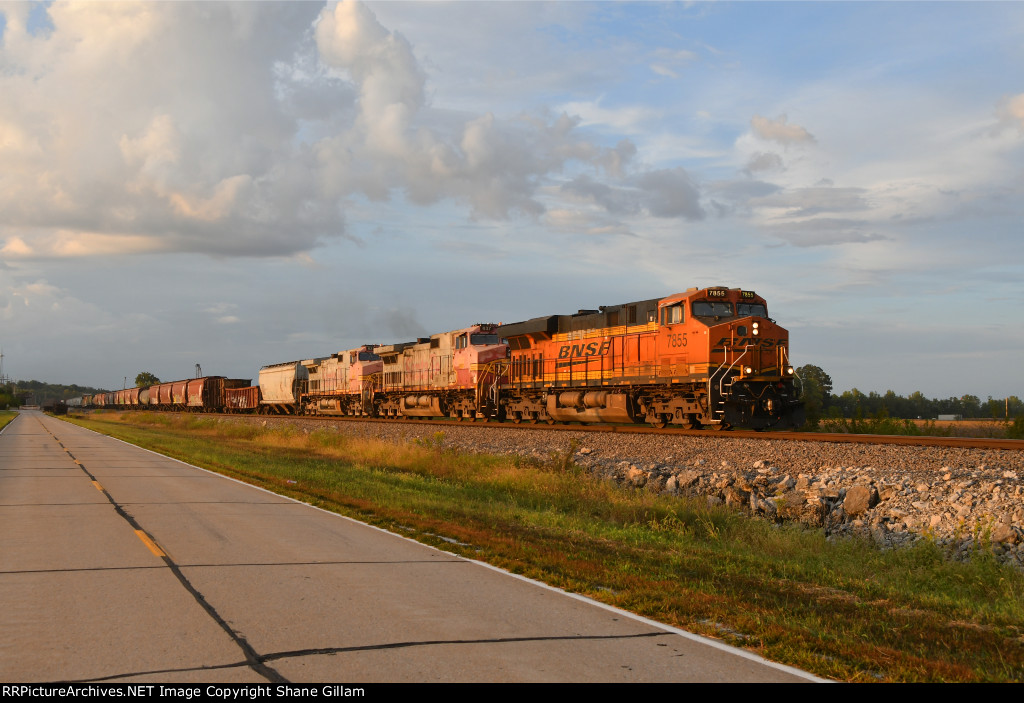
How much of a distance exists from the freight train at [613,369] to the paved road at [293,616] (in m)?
16.0

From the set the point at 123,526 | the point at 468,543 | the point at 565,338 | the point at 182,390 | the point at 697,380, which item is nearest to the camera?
the point at 468,543

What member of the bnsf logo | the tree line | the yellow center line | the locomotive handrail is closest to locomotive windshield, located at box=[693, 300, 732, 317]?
the locomotive handrail

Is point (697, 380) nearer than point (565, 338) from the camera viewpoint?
Yes

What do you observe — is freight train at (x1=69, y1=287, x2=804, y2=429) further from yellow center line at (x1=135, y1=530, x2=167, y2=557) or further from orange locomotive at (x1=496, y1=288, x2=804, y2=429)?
yellow center line at (x1=135, y1=530, x2=167, y2=557)

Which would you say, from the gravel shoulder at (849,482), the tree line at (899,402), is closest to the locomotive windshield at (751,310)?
the gravel shoulder at (849,482)

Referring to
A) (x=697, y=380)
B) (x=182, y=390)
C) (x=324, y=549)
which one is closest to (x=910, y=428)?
(x=697, y=380)

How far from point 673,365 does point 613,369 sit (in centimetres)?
369

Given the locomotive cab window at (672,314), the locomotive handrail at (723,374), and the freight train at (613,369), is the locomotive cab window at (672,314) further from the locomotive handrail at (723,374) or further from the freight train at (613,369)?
the locomotive handrail at (723,374)

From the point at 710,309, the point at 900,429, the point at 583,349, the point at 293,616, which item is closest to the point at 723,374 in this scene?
the point at 710,309

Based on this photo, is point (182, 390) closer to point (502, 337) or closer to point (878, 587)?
point (502, 337)

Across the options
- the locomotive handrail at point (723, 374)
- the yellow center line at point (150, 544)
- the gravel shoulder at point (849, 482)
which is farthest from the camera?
the locomotive handrail at point (723, 374)

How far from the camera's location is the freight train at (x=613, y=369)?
83.5ft

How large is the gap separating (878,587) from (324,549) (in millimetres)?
6731

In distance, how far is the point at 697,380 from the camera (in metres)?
25.9
